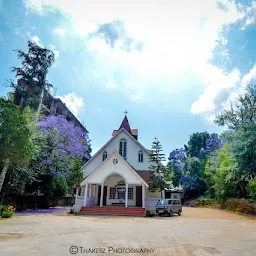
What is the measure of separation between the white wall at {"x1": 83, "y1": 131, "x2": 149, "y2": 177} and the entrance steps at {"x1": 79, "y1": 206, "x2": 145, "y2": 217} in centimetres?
619

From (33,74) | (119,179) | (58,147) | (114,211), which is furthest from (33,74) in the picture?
(114,211)

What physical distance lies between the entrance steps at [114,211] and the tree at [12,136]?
6.95 metres

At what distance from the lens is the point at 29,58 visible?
23391 mm

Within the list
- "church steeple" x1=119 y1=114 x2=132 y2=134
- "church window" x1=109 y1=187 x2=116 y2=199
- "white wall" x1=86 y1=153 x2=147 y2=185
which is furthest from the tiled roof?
→ "church steeple" x1=119 y1=114 x2=132 y2=134

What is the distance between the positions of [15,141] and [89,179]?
8044 mm

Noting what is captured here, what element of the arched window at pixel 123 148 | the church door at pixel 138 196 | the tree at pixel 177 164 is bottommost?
the church door at pixel 138 196

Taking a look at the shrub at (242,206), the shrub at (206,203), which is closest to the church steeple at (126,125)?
the shrub at (242,206)

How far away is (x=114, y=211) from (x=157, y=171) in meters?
6.02

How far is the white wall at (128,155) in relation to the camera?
2388 centimetres

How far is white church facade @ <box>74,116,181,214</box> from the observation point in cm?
1933

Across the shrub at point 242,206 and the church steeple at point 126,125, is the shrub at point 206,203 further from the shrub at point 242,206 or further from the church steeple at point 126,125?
the church steeple at point 126,125

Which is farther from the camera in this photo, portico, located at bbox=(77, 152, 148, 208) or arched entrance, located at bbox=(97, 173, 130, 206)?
arched entrance, located at bbox=(97, 173, 130, 206)

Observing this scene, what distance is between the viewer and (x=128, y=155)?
79.5 ft

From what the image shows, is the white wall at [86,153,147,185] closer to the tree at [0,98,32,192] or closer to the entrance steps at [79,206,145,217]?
the entrance steps at [79,206,145,217]
